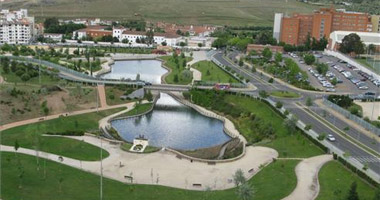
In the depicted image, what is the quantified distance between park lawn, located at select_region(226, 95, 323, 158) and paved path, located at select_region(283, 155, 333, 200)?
30.4 inches

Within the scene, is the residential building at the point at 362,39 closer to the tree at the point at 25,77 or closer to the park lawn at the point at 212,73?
the park lawn at the point at 212,73

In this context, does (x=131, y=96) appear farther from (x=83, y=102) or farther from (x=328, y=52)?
(x=328, y=52)

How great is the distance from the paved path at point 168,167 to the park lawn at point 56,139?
52 cm

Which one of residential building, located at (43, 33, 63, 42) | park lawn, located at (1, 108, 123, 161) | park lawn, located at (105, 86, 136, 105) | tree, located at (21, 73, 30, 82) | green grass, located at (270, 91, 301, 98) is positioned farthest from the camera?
residential building, located at (43, 33, 63, 42)

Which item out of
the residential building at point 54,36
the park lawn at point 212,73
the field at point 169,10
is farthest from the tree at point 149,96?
the field at point 169,10

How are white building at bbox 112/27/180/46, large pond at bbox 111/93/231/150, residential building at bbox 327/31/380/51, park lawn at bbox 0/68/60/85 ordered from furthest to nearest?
white building at bbox 112/27/180/46, residential building at bbox 327/31/380/51, park lawn at bbox 0/68/60/85, large pond at bbox 111/93/231/150

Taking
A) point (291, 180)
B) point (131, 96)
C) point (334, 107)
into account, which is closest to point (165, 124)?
point (131, 96)

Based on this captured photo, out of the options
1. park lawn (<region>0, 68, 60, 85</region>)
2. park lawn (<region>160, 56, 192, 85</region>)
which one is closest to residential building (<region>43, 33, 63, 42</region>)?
park lawn (<region>160, 56, 192, 85</region>)

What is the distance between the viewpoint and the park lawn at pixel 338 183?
14422 millimetres

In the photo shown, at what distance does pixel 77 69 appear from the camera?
36500 mm

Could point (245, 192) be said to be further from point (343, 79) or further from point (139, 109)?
point (343, 79)

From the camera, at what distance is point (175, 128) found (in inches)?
982

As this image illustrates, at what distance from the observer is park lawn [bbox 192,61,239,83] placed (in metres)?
34.8

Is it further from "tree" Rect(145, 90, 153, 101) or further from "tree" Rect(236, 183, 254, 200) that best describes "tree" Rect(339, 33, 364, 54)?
"tree" Rect(236, 183, 254, 200)
